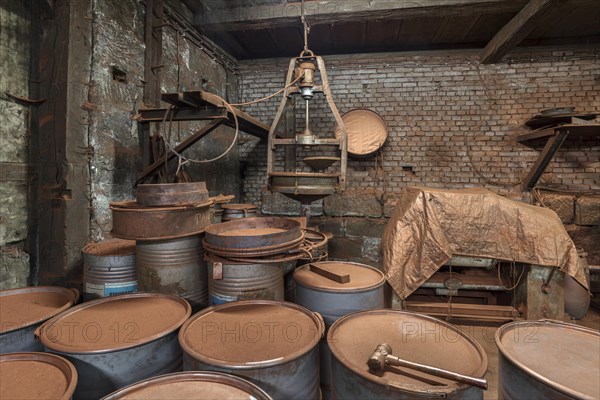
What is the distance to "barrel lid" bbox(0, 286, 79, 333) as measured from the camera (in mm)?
1470

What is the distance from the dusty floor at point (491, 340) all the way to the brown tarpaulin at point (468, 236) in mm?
836

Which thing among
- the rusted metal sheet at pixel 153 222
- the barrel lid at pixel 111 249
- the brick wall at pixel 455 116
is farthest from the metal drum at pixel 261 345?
the brick wall at pixel 455 116

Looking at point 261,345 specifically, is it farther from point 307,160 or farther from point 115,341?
point 307,160

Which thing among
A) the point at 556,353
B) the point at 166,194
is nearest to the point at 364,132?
the point at 166,194

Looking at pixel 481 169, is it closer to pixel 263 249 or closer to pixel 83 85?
pixel 263 249

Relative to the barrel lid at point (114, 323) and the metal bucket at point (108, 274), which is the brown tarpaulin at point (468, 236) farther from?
the metal bucket at point (108, 274)

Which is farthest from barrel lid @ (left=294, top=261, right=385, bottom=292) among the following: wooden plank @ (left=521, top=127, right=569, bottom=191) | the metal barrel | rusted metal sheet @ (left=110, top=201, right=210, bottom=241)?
wooden plank @ (left=521, top=127, right=569, bottom=191)

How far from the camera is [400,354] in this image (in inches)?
51.1

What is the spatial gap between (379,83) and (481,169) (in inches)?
90.6

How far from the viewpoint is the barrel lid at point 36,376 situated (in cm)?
106

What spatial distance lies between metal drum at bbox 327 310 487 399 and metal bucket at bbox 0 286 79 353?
1445 mm

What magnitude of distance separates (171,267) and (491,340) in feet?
10.4

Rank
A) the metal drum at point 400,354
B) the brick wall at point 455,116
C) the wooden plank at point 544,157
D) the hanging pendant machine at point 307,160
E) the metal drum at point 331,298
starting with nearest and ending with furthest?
the metal drum at point 400,354
the metal drum at point 331,298
the hanging pendant machine at point 307,160
the wooden plank at point 544,157
the brick wall at point 455,116

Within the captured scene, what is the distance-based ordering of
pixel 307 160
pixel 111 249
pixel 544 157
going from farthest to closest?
pixel 544 157 < pixel 307 160 < pixel 111 249
